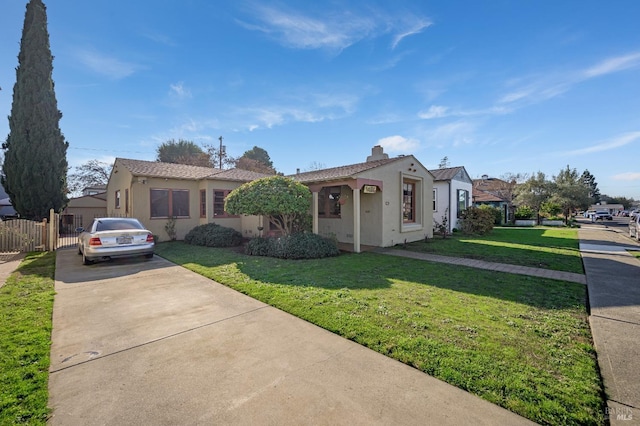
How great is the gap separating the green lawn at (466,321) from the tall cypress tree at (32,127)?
520 inches

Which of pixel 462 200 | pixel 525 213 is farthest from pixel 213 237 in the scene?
pixel 525 213

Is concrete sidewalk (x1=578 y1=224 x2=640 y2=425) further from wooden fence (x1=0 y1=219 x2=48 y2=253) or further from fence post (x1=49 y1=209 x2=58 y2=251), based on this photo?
wooden fence (x1=0 y1=219 x2=48 y2=253)

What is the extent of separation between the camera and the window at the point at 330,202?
1362 centimetres

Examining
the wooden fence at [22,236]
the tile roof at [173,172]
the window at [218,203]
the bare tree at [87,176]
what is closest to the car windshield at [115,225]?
the tile roof at [173,172]

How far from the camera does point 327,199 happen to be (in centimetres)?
1409

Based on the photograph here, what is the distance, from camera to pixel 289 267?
307 inches

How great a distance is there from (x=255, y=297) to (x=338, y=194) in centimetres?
904

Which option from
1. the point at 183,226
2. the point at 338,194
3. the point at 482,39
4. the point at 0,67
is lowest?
the point at 183,226

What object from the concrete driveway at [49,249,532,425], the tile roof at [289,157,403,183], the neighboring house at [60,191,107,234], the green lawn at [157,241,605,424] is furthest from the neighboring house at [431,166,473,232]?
the neighboring house at [60,191,107,234]

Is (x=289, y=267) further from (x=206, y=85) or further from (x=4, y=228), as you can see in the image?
(x=4, y=228)

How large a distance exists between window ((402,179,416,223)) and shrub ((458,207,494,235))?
535cm

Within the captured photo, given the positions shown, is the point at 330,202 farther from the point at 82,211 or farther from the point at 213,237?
the point at 82,211

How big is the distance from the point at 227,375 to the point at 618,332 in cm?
496

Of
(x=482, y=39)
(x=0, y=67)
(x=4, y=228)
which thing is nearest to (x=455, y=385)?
(x=482, y=39)
